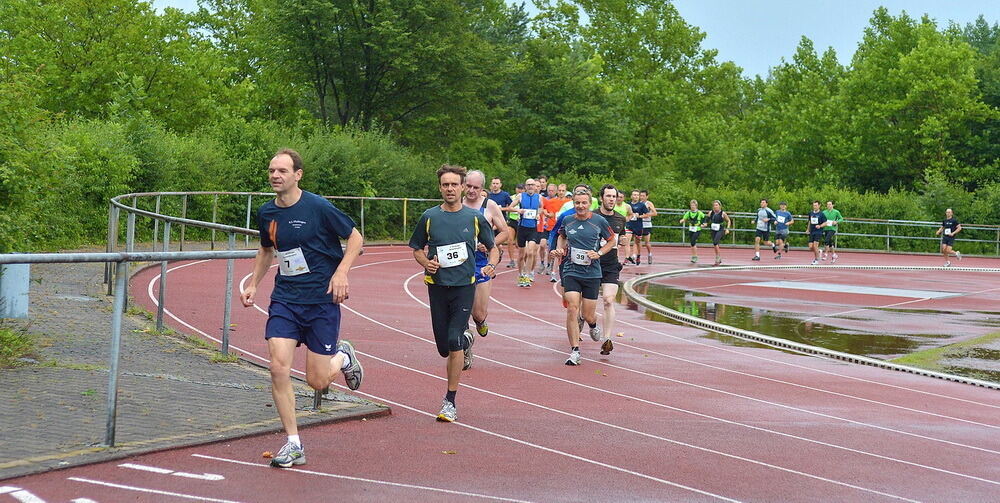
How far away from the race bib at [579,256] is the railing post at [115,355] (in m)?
6.05

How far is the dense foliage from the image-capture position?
3297 cm

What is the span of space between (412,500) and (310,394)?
2891mm

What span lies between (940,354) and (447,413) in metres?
8.29

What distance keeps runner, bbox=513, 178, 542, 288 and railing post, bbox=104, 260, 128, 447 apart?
46.2 feet

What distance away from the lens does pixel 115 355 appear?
660 cm

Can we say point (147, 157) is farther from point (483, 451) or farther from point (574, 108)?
point (574, 108)

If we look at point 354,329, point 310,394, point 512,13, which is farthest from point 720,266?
point 512,13

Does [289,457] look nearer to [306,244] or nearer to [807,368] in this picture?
[306,244]

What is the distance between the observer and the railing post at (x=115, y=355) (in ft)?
21.3

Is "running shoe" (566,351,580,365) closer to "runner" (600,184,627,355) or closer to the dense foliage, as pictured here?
"runner" (600,184,627,355)

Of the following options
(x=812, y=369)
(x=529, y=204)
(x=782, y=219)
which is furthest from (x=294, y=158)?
(x=782, y=219)

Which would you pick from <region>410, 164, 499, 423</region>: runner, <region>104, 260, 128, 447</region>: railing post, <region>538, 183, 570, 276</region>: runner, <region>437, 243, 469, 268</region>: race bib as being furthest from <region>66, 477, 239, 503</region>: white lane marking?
<region>538, 183, 570, 276</region>: runner

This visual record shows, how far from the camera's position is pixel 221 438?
690cm

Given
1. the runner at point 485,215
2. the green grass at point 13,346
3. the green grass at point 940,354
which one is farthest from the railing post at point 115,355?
the green grass at point 940,354
